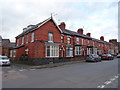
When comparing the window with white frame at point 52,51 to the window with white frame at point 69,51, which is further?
the window with white frame at point 69,51

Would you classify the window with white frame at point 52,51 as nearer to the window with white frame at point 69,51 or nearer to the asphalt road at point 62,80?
the window with white frame at point 69,51

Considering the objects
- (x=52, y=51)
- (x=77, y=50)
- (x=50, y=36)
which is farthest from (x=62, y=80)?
(x=77, y=50)

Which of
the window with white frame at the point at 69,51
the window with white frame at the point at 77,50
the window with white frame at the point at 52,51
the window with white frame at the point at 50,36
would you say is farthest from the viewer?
the window with white frame at the point at 77,50

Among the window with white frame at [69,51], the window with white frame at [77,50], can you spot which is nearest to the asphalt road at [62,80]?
the window with white frame at [69,51]

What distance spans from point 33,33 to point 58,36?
542 cm

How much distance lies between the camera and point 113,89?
251 inches

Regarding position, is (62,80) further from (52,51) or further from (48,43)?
(52,51)

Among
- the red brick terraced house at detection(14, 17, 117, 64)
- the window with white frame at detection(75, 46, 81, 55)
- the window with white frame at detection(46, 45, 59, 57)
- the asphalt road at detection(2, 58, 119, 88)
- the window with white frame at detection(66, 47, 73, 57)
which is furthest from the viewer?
the window with white frame at detection(75, 46, 81, 55)

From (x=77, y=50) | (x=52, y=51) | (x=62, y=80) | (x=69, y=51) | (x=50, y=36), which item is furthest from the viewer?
(x=77, y=50)

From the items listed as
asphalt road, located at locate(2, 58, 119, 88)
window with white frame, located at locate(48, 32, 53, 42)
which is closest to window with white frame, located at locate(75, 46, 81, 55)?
window with white frame, located at locate(48, 32, 53, 42)

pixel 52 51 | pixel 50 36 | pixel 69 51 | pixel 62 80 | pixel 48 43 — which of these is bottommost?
pixel 62 80

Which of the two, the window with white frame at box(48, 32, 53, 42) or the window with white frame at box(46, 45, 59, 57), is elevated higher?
the window with white frame at box(48, 32, 53, 42)

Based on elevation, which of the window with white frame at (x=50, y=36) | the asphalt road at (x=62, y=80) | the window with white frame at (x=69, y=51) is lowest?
the asphalt road at (x=62, y=80)

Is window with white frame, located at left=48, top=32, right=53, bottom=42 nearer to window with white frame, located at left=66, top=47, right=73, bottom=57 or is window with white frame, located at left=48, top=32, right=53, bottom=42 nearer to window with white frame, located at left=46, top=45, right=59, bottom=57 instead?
window with white frame, located at left=46, top=45, right=59, bottom=57
